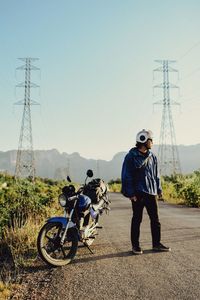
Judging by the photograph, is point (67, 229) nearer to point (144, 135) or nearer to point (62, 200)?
point (62, 200)

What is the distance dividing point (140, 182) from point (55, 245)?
79.1 inches

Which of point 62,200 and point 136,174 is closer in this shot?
point 62,200

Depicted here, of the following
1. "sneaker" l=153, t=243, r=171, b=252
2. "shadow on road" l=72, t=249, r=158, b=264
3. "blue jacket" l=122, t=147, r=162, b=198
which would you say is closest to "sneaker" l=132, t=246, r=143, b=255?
"shadow on road" l=72, t=249, r=158, b=264

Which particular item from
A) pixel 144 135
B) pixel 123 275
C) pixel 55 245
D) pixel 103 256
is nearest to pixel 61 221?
pixel 55 245

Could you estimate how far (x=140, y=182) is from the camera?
8547mm

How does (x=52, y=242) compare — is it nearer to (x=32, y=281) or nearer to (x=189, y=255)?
(x=32, y=281)

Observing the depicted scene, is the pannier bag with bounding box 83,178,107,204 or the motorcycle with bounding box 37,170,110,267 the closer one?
the motorcycle with bounding box 37,170,110,267

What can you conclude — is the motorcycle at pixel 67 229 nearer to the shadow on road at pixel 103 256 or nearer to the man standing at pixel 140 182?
the shadow on road at pixel 103 256

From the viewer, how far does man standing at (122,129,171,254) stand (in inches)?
332

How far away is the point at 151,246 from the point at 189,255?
1.14 m

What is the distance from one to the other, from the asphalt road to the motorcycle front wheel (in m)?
0.15

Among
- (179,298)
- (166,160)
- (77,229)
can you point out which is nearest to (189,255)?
(77,229)

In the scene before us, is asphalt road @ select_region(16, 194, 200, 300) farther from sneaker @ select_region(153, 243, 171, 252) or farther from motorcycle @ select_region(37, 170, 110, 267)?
motorcycle @ select_region(37, 170, 110, 267)

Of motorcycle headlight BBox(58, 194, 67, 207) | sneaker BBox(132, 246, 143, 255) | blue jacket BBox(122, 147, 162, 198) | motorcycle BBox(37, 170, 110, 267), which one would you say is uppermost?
blue jacket BBox(122, 147, 162, 198)
